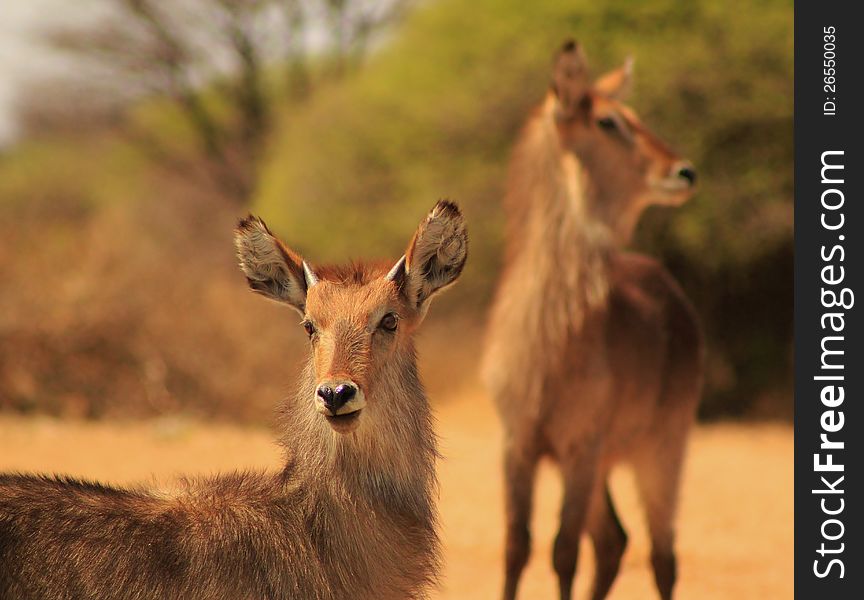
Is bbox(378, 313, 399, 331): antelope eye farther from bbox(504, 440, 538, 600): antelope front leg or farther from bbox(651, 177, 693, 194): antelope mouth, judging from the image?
bbox(651, 177, 693, 194): antelope mouth

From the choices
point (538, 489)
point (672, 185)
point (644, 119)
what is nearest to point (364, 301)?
point (672, 185)

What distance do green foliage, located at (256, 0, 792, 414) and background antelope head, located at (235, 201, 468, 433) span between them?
12.8 m

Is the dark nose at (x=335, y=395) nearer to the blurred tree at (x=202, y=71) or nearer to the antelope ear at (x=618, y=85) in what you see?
the antelope ear at (x=618, y=85)

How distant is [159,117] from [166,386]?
19019 millimetres

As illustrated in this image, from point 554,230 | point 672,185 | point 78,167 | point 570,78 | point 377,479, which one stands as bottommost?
point 377,479

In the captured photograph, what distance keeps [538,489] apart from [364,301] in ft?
29.1

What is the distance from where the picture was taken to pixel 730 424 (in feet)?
57.0

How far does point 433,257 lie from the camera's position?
175 inches

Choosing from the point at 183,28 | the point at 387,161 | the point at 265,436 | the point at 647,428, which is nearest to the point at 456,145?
the point at 387,161

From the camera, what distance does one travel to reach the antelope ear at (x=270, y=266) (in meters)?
4.33

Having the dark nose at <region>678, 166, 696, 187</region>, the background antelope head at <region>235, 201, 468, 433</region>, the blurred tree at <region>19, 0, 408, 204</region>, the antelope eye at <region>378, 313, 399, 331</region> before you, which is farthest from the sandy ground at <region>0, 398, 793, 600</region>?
the blurred tree at <region>19, 0, 408, 204</region>

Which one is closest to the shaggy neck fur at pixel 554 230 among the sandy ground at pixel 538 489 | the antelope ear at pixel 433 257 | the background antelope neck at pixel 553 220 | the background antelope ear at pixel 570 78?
the background antelope neck at pixel 553 220

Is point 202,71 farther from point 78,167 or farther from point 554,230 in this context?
point 554,230

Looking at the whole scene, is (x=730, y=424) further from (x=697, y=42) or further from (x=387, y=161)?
(x=387, y=161)
